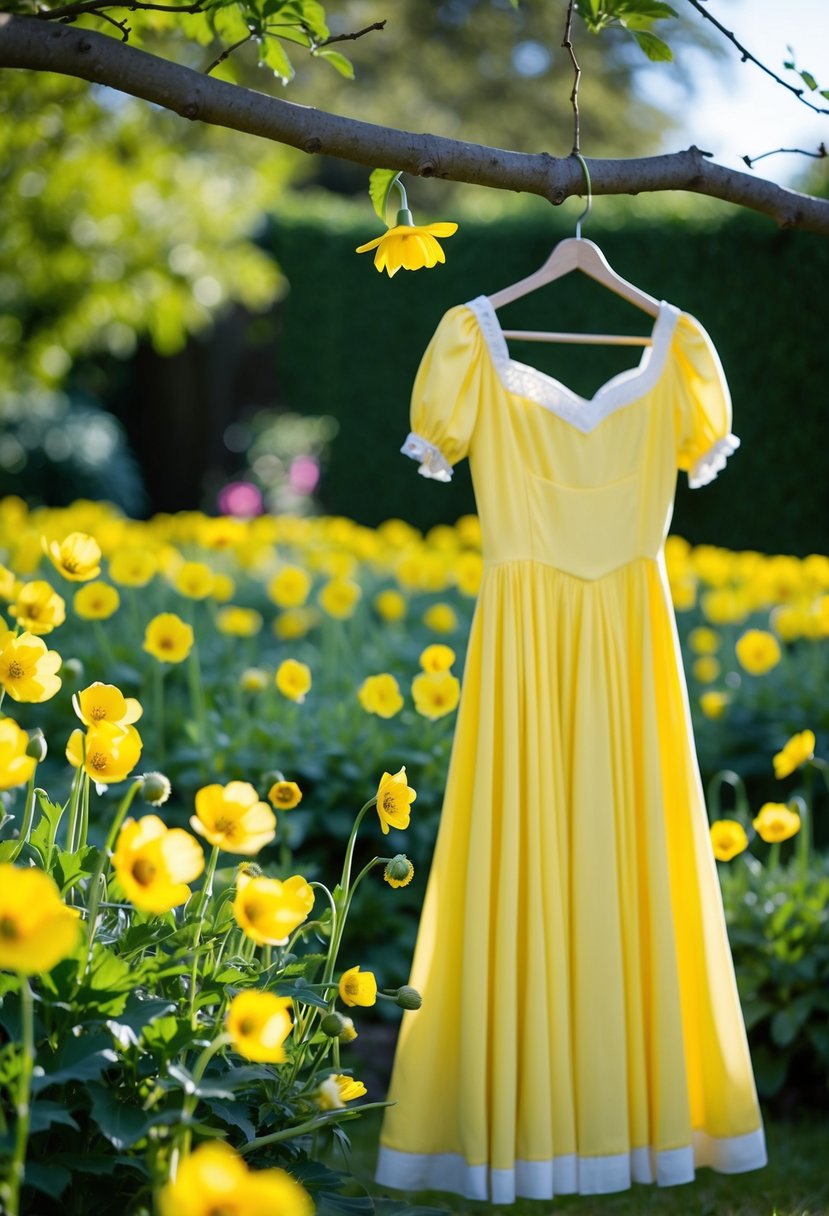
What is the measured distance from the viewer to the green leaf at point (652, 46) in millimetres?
1716

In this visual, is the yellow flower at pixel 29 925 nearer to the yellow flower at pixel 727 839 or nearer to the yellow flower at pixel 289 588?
the yellow flower at pixel 727 839

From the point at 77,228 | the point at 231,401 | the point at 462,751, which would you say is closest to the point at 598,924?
the point at 462,751

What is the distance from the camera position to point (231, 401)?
12.0 m

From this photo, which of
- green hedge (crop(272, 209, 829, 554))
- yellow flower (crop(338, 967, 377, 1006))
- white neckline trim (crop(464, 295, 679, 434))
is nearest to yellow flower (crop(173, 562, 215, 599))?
white neckline trim (crop(464, 295, 679, 434))

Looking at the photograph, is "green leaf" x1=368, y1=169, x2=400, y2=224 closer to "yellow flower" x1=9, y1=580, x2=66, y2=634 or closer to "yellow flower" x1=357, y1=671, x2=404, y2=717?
"yellow flower" x1=9, y1=580, x2=66, y2=634

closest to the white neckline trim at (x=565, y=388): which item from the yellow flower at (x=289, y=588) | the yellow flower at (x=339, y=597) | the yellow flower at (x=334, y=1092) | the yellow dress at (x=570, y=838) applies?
the yellow dress at (x=570, y=838)

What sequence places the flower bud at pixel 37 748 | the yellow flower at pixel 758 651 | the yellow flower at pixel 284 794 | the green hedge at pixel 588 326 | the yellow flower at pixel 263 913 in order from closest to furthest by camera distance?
1. the yellow flower at pixel 263 913
2. the flower bud at pixel 37 748
3. the yellow flower at pixel 284 794
4. the yellow flower at pixel 758 651
5. the green hedge at pixel 588 326

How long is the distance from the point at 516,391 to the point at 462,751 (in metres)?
A: 0.57

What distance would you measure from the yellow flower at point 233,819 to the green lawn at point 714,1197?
1.00 metres

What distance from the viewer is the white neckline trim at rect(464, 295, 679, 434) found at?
1.95m

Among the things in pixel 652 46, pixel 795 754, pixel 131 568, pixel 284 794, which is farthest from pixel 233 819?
pixel 131 568

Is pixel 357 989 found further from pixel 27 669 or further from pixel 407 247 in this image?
pixel 407 247

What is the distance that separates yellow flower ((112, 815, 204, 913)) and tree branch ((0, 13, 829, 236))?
2.81 feet

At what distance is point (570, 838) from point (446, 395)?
0.72 metres
